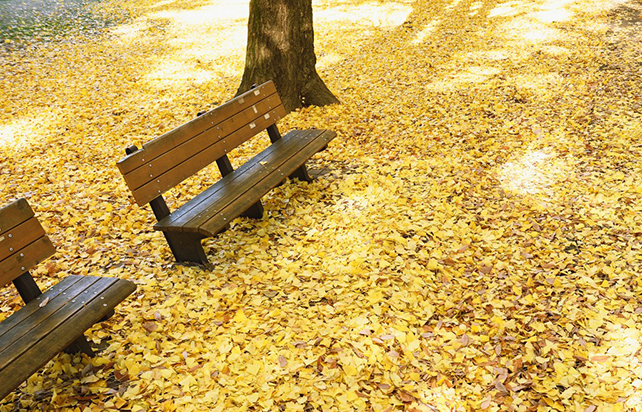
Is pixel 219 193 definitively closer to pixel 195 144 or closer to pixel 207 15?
pixel 195 144

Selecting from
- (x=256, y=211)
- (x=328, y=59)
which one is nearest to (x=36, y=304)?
(x=256, y=211)

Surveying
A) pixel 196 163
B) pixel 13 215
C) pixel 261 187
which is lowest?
pixel 261 187

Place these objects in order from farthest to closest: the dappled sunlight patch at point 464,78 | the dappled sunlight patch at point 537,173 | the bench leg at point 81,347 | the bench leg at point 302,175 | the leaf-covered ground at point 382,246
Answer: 1. the dappled sunlight patch at point 464,78
2. the bench leg at point 302,175
3. the dappled sunlight patch at point 537,173
4. the bench leg at point 81,347
5. the leaf-covered ground at point 382,246

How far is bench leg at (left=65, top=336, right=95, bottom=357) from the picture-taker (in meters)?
3.03

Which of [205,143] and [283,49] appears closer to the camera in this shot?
[205,143]

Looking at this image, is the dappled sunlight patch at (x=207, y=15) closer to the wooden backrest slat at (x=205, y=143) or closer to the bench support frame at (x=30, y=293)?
the wooden backrest slat at (x=205, y=143)

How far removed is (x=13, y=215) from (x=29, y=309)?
1.95ft

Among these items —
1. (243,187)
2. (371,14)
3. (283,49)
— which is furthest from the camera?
(371,14)

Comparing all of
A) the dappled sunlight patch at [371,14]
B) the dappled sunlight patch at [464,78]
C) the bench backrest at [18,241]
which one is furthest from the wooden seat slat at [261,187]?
the dappled sunlight patch at [371,14]

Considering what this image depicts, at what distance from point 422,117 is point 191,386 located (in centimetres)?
499

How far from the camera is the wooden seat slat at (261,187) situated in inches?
143

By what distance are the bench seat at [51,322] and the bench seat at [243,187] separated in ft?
2.51

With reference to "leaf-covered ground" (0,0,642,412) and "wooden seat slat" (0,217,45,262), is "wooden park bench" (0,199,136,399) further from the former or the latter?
"leaf-covered ground" (0,0,642,412)

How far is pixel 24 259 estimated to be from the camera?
2.89m
